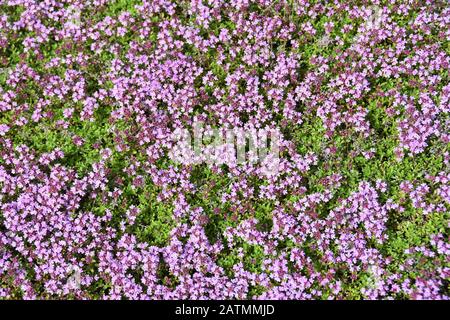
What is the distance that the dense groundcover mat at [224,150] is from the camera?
8.96 metres

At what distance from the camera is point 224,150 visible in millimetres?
9828

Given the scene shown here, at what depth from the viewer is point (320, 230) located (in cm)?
919

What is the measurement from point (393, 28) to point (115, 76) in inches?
226

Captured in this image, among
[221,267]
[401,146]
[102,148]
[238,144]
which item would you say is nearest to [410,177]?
[401,146]

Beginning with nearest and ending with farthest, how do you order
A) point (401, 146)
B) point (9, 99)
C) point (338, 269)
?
point (338, 269) → point (401, 146) → point (9, 99)

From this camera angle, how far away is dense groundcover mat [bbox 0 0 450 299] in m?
8.96

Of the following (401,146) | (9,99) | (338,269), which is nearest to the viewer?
(338,269)

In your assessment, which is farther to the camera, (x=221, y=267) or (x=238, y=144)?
(x=238, y=144)

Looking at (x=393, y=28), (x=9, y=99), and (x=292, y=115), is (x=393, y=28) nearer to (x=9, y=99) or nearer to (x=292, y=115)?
(x=292, y=115)

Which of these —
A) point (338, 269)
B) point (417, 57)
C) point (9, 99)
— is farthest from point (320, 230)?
point (9, 99)

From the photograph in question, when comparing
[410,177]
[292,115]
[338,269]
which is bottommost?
[338,269]

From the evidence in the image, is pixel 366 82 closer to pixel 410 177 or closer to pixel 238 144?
pixel 410 177

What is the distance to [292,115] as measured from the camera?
10.0m

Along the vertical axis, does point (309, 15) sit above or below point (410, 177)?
above
